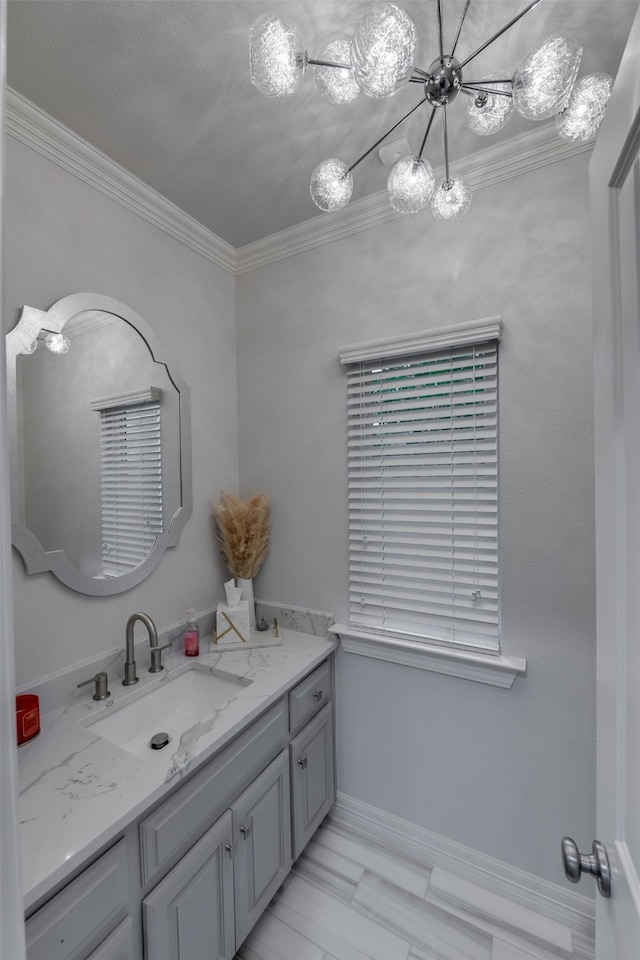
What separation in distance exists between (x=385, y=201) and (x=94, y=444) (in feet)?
4.95

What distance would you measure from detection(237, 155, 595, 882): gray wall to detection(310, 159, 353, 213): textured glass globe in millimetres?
705

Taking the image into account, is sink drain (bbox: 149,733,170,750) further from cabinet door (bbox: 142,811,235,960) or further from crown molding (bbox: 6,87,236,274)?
crown molding (bbox: 6,87,236,274)

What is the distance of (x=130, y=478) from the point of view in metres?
1.62

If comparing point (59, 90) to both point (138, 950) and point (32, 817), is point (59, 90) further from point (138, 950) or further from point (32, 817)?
point (138, 950)

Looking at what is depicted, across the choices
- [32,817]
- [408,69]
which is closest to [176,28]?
[408,69]

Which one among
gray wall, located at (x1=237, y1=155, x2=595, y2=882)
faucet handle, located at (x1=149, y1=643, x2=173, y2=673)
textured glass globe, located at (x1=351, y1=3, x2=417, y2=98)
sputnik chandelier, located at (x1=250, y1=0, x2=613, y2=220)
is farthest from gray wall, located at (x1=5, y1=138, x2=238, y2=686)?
textured glass globe, located at (x1=351, y1=3, x2=417, y2=98)

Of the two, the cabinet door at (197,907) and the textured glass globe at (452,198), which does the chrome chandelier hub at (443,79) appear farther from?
the cabinet door at (197,907)

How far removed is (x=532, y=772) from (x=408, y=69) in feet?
6.63

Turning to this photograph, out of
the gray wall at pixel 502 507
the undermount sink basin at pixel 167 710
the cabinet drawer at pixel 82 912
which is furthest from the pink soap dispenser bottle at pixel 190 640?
the cabinet drawer at pixel 82 912

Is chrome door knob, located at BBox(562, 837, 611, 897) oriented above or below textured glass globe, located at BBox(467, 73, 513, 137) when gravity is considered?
below

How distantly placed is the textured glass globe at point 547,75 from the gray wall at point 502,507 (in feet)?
2.33

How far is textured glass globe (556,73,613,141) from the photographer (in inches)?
33.5

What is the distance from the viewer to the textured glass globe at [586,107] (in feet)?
2.79

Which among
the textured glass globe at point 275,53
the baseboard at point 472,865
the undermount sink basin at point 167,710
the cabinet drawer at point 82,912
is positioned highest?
the textured glass globe at point 275,53
